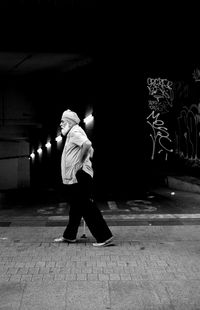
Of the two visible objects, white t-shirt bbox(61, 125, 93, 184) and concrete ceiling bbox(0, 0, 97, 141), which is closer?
white t-shirt bbox(61, 125, 93, 184)

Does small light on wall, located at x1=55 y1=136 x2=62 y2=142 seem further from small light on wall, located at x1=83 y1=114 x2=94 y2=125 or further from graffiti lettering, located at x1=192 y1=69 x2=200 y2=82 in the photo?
graffiti lettering, located at x1=192 y1=69 x2=200 y2=82

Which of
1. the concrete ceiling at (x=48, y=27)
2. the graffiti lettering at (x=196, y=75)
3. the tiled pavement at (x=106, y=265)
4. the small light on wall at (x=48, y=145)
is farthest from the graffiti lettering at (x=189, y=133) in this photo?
the small light on wall at (x=48, y=145)

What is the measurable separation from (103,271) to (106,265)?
253 mm

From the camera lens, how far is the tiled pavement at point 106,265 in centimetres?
441

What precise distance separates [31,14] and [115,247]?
6086 mm

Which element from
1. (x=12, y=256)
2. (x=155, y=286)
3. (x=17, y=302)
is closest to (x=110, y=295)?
(x=155, y=286)

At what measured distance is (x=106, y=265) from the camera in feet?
18.3

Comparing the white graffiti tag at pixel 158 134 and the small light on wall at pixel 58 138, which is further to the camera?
the small light on wall at pixel 58 138

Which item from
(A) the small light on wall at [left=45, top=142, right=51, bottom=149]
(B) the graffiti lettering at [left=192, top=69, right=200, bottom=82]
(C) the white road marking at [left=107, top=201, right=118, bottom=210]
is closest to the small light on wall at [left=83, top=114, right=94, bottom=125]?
(B) the graffiti lettering at [left=192, top=69, right=200, bottom=82]

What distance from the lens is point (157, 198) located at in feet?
37.4

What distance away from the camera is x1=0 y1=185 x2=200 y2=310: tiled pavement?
441 cm

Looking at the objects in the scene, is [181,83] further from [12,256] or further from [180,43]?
[12,256]

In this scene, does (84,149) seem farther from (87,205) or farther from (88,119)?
(88,119)

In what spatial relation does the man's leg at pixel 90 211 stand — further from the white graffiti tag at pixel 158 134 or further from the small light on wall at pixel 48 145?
the small light on wall at pixel 48 145
